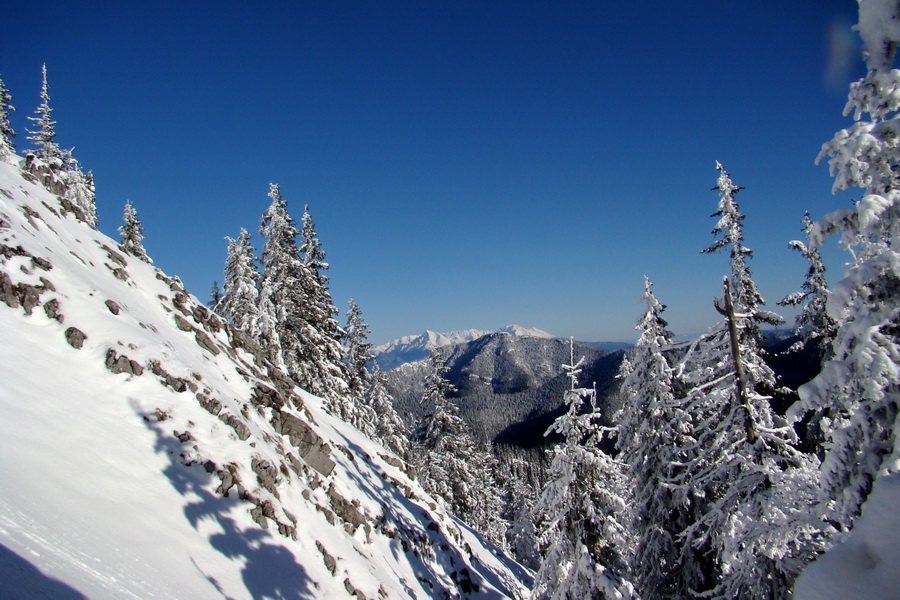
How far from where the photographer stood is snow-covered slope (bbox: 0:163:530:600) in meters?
6.60

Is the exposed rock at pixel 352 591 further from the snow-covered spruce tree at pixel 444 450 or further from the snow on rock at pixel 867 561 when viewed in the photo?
the snow-covered spruce tree at pixel 444 450

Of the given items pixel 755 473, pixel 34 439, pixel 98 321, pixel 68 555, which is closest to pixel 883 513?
pixel 755 473

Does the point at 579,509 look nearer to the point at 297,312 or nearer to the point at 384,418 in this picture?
the point at 297,312

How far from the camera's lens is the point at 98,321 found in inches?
459

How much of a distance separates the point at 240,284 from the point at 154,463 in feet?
85.4

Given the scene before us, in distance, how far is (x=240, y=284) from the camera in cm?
3306

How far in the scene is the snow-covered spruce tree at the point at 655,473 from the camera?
12938mm

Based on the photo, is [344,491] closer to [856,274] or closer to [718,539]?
[718,539]

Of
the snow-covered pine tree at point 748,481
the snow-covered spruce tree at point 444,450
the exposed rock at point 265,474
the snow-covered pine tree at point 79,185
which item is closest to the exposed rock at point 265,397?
the exposed rock at point 265,474

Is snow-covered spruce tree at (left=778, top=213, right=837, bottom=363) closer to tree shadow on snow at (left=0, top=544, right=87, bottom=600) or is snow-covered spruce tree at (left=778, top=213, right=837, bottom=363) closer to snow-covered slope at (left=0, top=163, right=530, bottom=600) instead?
snow-covered slope at (left=0, top=163, right=530, bottom=600)

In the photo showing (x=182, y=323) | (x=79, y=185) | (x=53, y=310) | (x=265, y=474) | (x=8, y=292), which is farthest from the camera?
(x=79, y=185)

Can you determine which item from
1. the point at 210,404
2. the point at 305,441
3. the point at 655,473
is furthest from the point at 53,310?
the point at 655,473

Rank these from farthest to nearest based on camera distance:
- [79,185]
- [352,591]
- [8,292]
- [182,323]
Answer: [79,185]
[182,323]
[352,591]
[8,292]

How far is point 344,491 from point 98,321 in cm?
940
